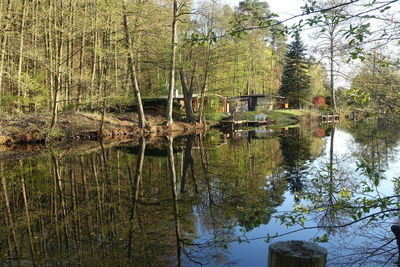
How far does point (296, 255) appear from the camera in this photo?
2619 mm

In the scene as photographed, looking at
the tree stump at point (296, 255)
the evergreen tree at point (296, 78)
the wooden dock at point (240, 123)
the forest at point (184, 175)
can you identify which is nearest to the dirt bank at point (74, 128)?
the forest at point (184, 175)

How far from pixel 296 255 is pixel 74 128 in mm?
19735

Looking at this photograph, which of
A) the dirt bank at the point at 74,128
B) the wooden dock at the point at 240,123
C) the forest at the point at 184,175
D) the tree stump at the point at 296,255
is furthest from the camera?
the wooden dock at the point at 240,123

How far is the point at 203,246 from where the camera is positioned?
5117mm

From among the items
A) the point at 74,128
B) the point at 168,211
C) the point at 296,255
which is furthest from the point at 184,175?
the point at 74,128

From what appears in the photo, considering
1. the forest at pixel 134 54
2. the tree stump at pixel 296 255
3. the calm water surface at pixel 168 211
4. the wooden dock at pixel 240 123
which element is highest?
the forest at pixel 134 54

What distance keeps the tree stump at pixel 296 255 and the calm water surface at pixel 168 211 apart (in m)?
0.17

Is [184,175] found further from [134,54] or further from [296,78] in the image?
[296,78]

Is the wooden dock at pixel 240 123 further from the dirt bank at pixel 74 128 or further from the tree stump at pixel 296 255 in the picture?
the tree stump at pixel 296 255

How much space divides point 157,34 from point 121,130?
22.5 ft

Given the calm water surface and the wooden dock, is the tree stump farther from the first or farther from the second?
the wooden dock

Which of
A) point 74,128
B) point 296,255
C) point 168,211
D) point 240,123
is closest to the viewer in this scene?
point 296,255

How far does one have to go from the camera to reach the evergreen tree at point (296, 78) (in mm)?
46375

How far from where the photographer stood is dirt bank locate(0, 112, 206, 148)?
1767cm
